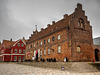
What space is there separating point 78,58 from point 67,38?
4.37 metres

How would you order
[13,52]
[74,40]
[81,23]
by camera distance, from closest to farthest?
[74,40]
[81,23]
[13,52]

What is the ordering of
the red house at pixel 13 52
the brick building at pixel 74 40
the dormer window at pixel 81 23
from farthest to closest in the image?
the red house at pixel 13 52
the dormer window at pixel 81 23
the brick building at pixel 74 40

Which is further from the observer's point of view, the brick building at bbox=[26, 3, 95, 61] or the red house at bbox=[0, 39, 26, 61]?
the red house at bbox=[0, 39, 26, 61]

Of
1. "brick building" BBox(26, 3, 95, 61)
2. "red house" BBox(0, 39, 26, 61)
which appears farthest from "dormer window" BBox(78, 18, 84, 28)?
"red house" BBox(0, 39, 26, 61)

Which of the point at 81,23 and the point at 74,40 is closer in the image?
the point at 74,40

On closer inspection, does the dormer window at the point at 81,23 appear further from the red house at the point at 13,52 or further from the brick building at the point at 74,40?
the red house at the point at 13,52

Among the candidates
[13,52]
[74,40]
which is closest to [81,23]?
[74,40]

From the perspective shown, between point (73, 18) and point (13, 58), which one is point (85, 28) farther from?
point (13, 58)

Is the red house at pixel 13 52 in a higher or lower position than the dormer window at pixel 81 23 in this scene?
lower

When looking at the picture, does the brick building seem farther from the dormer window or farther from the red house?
the red house

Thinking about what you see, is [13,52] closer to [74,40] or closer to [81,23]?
[74,40]

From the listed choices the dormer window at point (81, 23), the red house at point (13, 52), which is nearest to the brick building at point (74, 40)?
the dormer window at point (81, 23)

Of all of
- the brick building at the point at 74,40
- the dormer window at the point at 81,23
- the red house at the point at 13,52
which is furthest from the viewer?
the red house at the point at 13,52

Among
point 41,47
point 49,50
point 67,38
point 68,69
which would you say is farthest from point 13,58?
point 68,69
